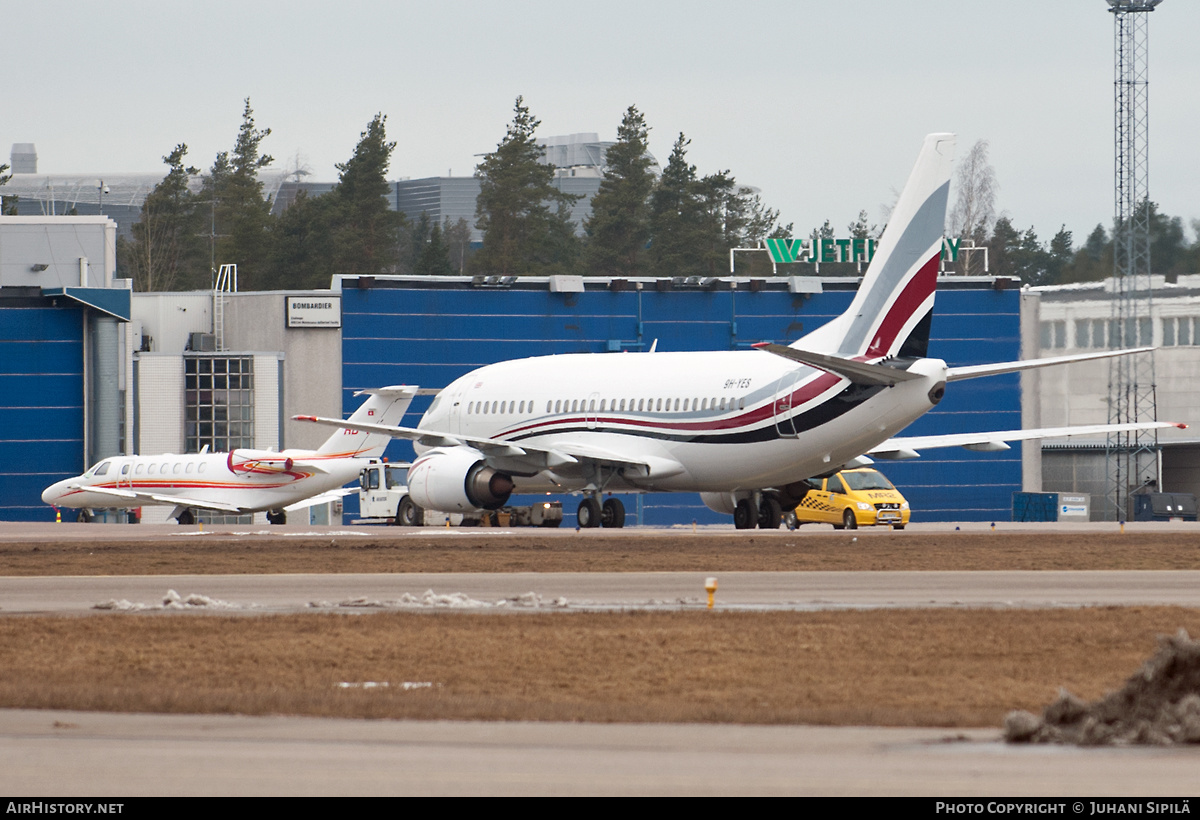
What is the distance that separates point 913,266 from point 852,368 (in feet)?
11.4

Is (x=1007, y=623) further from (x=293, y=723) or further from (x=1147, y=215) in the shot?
(x=1147, y=215)

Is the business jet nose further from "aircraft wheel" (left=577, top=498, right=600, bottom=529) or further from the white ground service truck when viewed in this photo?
"aircraft wheel" (left=577, top=498, right=600, bottom=529)

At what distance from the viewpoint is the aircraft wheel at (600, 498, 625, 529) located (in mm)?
45969

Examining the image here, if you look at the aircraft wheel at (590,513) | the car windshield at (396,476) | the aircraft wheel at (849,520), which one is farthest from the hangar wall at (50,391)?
the aircraft wheel at (849,520)

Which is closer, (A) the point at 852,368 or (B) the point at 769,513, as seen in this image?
(A) the point at 852,368

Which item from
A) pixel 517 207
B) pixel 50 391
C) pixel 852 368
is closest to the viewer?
pixel 852 368

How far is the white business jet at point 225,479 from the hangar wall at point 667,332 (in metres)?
10.1

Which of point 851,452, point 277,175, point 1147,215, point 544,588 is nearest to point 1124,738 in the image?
point 544,588

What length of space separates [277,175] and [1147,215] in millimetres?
110356

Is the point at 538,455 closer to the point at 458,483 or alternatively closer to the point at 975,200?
the point at 458,483

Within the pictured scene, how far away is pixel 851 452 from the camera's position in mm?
40500

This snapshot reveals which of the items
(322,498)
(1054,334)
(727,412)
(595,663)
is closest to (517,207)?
(1054,334)

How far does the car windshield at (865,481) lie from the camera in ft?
173

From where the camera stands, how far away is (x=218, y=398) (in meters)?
73.8
